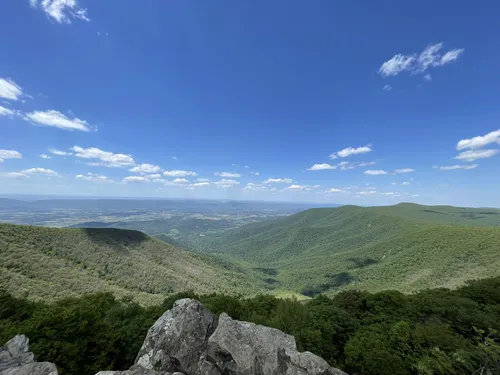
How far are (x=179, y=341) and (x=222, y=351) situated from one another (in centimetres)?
365

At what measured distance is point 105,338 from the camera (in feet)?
84.6

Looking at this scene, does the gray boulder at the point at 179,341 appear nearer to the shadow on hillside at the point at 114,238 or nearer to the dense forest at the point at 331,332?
the dense forest at the point at 331,332

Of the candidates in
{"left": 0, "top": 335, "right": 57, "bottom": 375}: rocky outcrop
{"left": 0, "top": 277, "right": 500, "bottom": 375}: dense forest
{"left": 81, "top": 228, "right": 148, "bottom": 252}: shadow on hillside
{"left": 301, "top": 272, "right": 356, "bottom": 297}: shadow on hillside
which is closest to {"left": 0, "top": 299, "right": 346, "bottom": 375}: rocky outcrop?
{"left": 0, "top": 335, "right": 57, "bottom": 375}: rocky outcrop

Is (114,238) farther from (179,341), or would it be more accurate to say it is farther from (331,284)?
(331,284)

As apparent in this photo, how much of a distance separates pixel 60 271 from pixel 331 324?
8512 centimetres

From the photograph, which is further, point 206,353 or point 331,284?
point 331,284

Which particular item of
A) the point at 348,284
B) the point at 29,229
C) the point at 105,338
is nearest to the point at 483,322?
the point at 105,338

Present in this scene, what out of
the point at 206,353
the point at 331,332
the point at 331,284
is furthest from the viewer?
the point at 331,284

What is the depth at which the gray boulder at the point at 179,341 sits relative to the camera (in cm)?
1575

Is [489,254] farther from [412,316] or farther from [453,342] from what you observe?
[453,342]

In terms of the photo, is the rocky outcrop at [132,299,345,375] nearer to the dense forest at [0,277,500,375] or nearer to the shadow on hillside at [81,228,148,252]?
the dense forest at [0,277,500,375]

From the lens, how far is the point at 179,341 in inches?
663

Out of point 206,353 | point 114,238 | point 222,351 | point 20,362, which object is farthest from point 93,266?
point 222,351

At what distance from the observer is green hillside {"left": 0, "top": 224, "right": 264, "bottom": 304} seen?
210 feet
